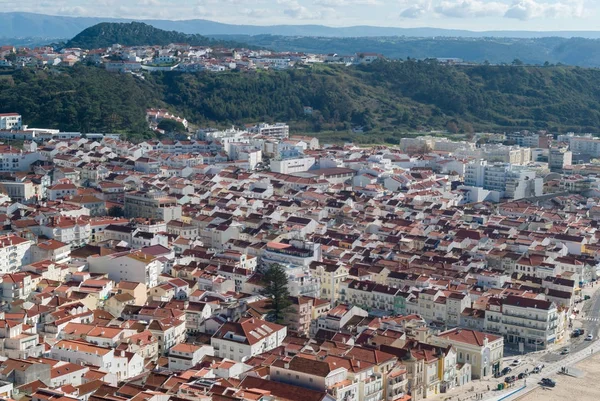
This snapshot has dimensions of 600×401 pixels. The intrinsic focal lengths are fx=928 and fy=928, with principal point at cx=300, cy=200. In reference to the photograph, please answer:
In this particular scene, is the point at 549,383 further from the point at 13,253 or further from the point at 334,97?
the point at 334,97

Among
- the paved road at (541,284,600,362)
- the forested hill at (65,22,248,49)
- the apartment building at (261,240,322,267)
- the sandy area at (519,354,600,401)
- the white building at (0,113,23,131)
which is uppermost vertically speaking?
the forested hill at (65,22,248,49)

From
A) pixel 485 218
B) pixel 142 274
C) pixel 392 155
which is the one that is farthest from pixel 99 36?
pixel 142 274

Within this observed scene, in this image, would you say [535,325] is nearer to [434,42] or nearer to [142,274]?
[142,274]

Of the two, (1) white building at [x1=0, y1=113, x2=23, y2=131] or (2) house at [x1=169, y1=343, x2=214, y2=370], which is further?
(1) white building at [x1=0, y1=113, x2=23, y2=131]

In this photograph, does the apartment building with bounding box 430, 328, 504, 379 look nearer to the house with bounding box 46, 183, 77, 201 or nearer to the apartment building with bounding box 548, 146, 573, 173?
the house with bounding box 46, 183, 77, 201

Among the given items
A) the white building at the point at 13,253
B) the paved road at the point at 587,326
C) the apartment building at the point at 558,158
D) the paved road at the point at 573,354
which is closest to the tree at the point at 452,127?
the apartment building at the point at 558,158

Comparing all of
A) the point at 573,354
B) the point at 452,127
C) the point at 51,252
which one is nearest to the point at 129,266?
the point at 51,252

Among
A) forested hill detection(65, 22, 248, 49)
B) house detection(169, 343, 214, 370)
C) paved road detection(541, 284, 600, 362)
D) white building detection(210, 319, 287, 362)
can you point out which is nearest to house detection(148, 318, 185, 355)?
house detection(169, 343, 214, 370)
